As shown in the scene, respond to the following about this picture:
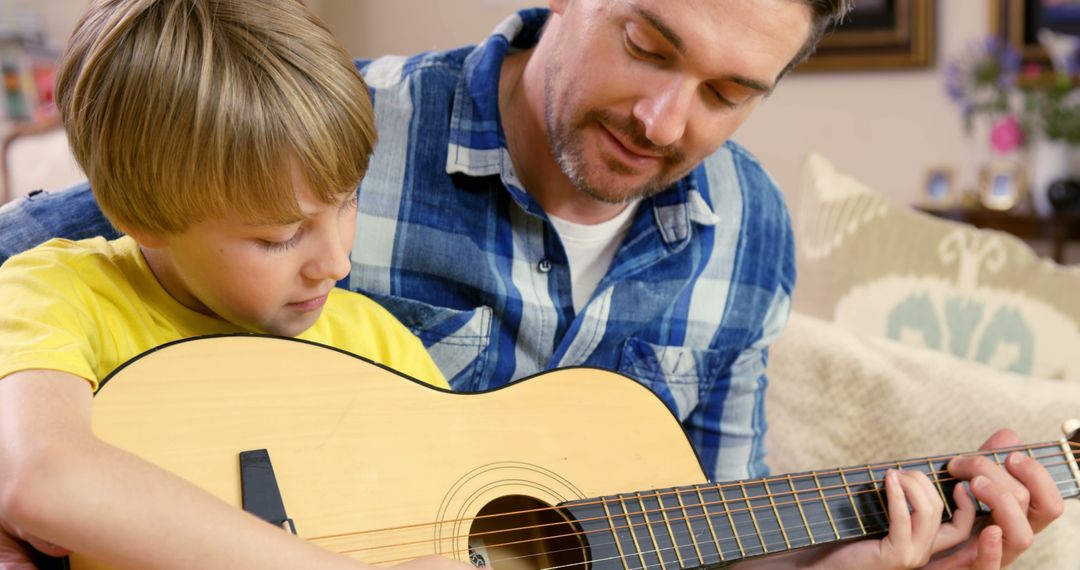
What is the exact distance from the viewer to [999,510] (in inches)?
45.7

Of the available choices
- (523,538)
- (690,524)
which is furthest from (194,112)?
(690,524)

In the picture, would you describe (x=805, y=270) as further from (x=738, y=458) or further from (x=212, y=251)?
(x=212, y=251)

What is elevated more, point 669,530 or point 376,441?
point 376,441

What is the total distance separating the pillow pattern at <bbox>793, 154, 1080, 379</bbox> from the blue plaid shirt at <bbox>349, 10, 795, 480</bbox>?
195 millimetres

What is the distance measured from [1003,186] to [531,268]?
2108 millimetres

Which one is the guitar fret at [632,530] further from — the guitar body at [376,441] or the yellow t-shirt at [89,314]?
the yellow t-shirt at [89,314]

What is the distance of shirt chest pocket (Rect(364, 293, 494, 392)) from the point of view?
4.19 feet

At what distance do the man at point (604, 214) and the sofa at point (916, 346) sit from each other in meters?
0.09

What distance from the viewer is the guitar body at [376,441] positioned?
0.85m

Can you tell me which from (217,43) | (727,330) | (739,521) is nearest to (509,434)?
(739,521)

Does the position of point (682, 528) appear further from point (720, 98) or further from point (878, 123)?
point (878, 123)

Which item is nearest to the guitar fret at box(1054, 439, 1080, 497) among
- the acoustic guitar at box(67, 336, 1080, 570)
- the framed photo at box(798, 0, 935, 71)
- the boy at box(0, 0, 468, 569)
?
the acoustic guitar at box(67, 336, 1080, 570)

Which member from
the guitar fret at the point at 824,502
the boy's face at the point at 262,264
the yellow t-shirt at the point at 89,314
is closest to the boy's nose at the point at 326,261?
the boy's face at the point at 262,264

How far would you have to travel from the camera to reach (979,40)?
3178 mm
